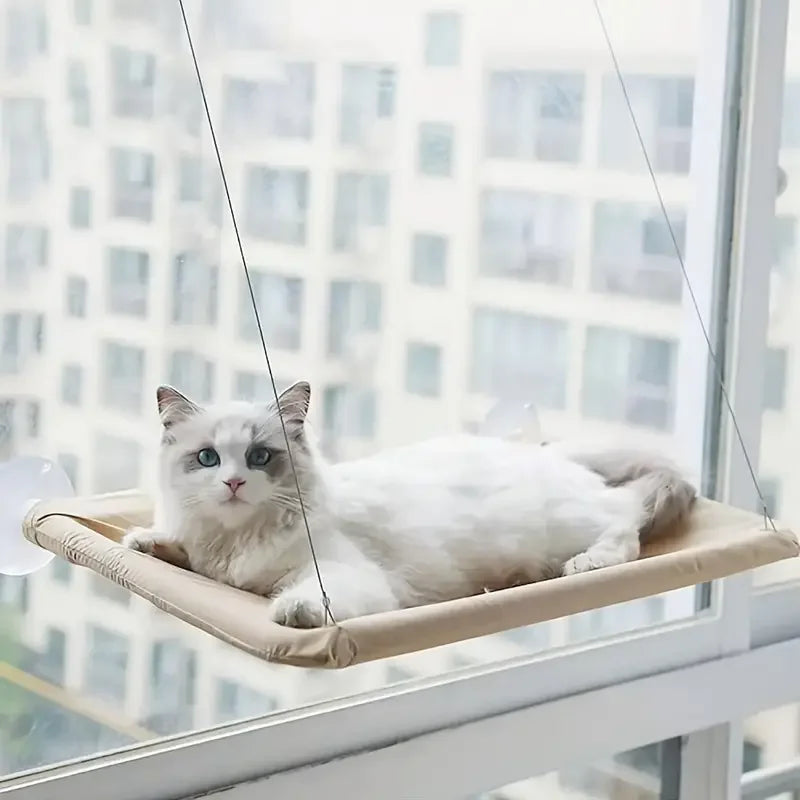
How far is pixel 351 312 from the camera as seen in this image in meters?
1.65

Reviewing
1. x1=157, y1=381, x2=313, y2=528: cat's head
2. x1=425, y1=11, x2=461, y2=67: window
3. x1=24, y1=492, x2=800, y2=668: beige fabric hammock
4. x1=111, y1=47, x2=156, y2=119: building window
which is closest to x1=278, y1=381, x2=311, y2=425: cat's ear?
x1=157, y1=381, x2=313, y2=528: cat's head

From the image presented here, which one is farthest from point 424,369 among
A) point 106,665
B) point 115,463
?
point 106,665

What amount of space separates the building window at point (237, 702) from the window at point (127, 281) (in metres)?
0.46

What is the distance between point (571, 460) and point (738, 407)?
0.42 meters

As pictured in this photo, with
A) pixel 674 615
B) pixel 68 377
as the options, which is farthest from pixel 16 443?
pixel 674 615

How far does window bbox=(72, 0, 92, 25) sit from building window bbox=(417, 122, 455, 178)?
0.46 meters

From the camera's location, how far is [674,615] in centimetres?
183

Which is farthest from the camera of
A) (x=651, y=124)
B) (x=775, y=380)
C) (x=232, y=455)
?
(x=775, y=380)

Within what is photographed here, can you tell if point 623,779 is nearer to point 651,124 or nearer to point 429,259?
point 429,259

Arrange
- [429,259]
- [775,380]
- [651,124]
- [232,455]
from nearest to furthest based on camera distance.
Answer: [232,455] → [429,259] → [651,124] → [775,380]

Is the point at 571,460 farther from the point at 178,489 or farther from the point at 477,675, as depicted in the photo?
the point at 178,489

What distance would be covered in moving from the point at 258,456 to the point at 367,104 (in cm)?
62

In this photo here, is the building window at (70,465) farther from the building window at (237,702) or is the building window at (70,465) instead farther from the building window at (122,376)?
the building window at (237,702)

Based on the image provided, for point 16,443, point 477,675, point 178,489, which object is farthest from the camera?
point 477,675
